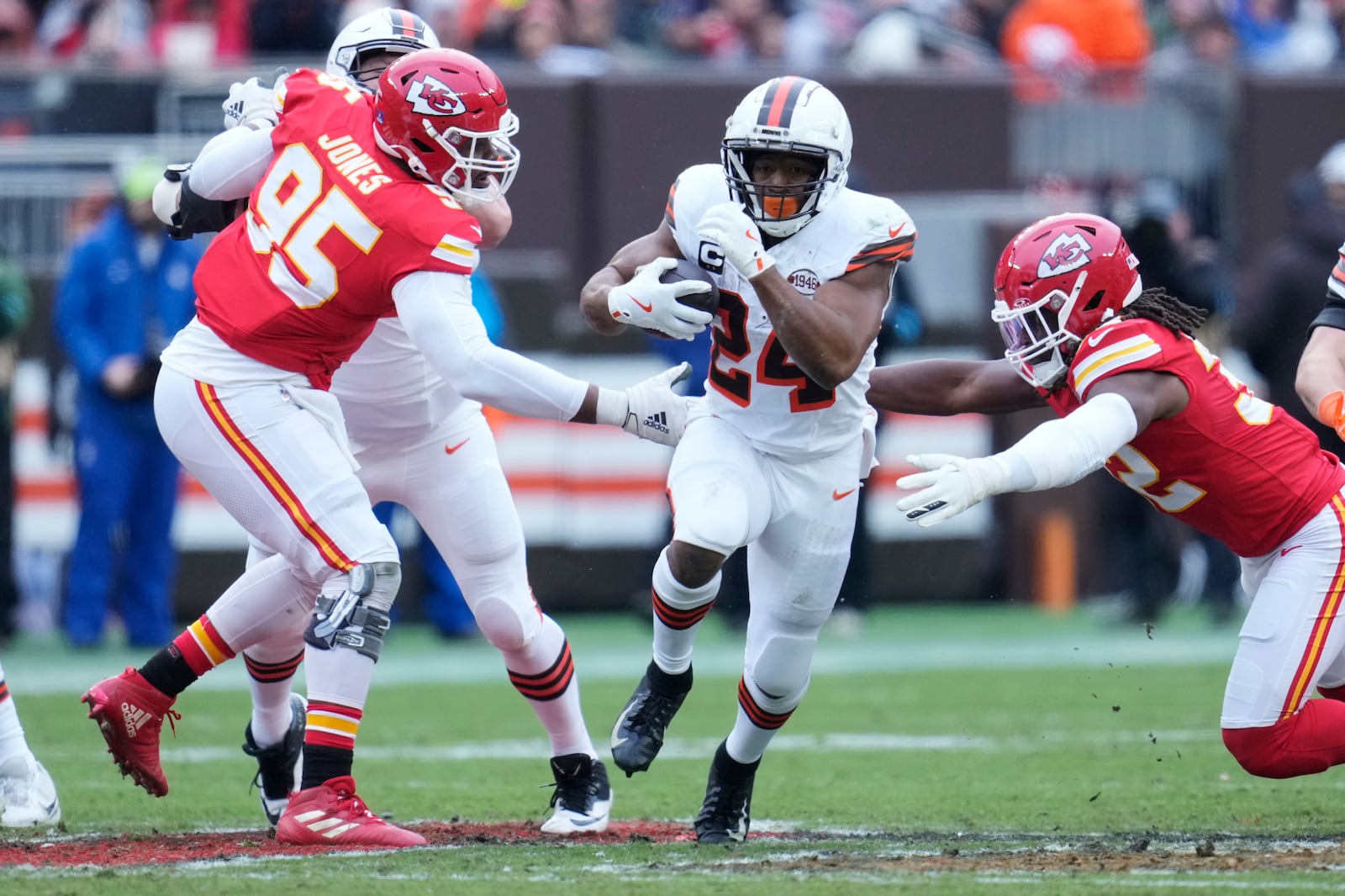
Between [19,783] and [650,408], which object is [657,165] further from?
[19,783]

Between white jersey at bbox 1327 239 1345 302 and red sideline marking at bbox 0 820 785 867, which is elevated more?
white jersey at bbox 1327 239 1345 302

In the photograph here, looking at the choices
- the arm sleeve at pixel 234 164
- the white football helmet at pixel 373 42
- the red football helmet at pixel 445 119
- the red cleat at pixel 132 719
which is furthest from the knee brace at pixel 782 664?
the white football helmet at pixel 373 42

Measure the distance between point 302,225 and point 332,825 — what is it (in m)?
1.50

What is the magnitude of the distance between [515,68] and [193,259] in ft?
7.85

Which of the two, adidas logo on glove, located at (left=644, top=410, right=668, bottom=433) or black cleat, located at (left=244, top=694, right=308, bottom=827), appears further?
black cleat, located at (left=244, top=694, right=308, bottom=827)

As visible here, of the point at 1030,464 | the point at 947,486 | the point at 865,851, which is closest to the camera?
the point at 947,486

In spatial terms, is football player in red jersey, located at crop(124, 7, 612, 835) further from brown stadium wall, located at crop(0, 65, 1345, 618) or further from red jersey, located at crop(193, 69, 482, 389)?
brown stadium wall, located at crop(0, 65, 1345, 618)

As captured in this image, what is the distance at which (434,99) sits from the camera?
476cm

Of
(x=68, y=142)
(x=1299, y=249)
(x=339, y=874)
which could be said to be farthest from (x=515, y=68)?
(x=339, y=874)

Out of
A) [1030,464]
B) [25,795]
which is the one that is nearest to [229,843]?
[25,795]

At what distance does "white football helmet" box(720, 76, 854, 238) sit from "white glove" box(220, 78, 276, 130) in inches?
51.2

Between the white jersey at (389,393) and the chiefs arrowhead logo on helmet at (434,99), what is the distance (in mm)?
697

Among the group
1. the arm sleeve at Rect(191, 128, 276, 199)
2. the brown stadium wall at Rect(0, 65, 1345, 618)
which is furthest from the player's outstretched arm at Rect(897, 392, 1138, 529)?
the brown stadium wall at Rect(0, 65, 1345, 618)

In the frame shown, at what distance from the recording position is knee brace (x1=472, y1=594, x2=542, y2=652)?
16.6 ft
